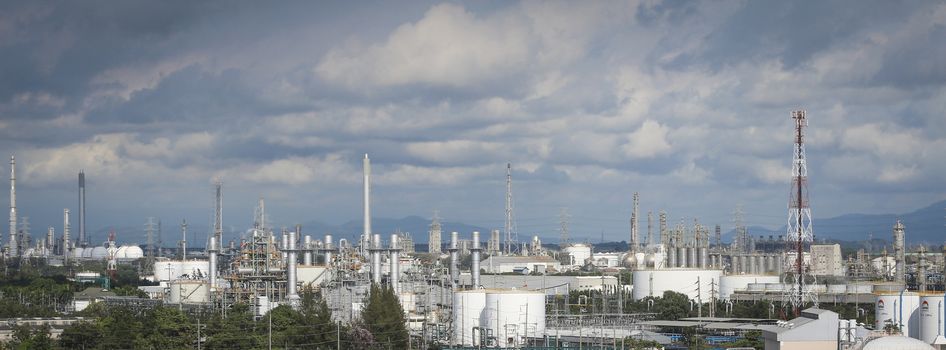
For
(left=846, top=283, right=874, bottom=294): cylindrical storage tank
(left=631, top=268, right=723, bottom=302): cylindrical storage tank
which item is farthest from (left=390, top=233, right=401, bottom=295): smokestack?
(left=846, top=283, right=874, bottom=294): cylindrical storage tank

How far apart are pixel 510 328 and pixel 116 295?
3070cm

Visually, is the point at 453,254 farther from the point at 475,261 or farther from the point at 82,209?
the point at 82,209

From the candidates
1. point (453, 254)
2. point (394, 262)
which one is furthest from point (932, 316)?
point (394, 262)

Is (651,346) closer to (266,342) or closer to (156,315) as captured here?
(266,342)

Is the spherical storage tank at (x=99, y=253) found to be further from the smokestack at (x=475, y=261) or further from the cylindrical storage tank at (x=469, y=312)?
the cylindrical storage tank at (x=469, y=312)

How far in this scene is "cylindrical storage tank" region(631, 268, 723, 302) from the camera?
63.8 metres

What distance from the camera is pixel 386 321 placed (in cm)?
4088

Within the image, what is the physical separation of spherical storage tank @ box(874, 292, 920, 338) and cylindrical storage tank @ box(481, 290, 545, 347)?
40.8 ft

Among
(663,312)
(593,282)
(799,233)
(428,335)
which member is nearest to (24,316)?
(428,335)

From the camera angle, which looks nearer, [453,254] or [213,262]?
[453,254]

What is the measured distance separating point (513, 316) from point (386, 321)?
5.12 metres

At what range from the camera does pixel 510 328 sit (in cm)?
4300

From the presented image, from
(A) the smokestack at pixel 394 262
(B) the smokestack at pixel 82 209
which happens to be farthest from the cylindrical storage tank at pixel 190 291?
(B) the smokestack at pixel 82 209

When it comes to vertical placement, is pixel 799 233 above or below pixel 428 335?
above
